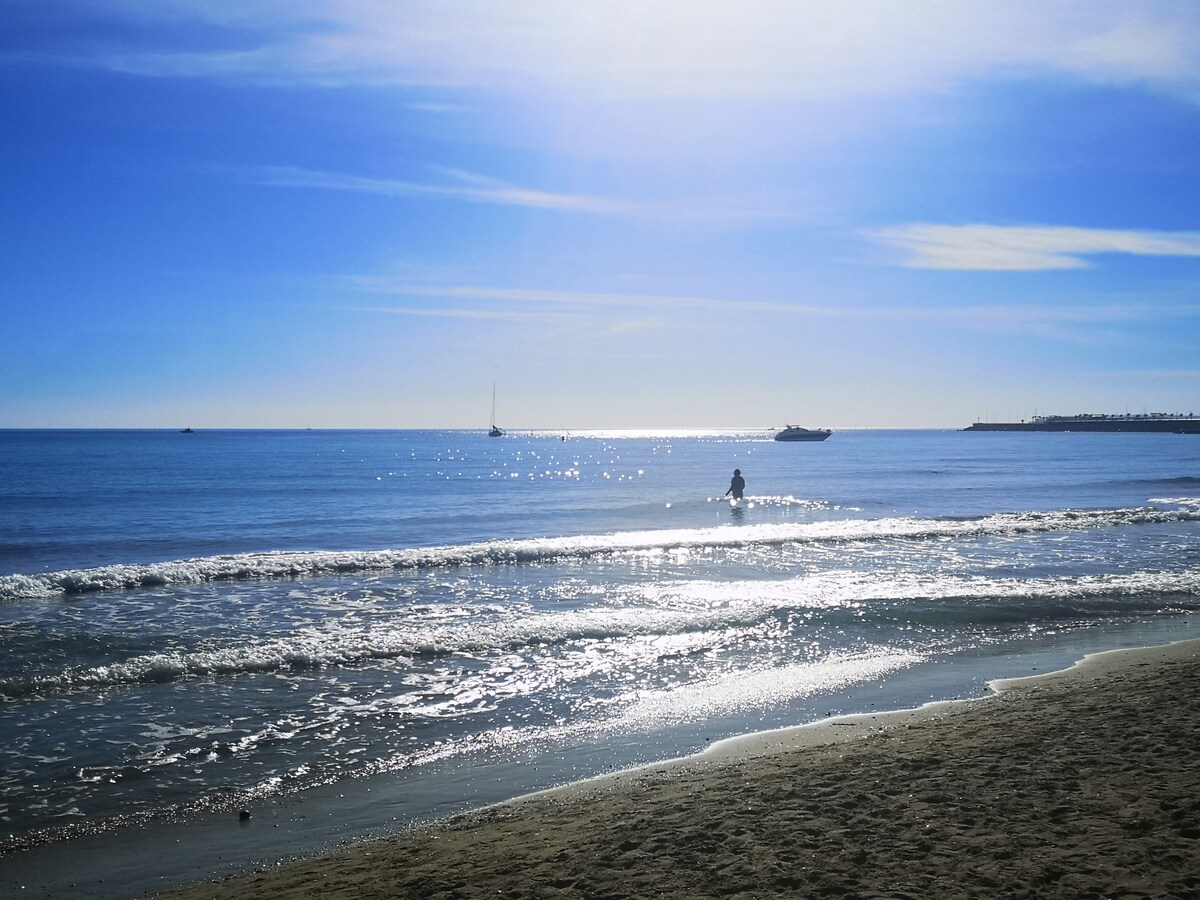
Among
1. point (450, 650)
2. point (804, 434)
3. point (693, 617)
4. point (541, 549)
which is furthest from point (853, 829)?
point (804, 434)

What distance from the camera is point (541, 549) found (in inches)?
1025

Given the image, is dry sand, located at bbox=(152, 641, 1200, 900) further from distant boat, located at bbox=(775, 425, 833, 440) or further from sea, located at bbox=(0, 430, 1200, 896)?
distant boat, located at bbox=(775, 425, 833, 440)

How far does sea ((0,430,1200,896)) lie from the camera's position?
7.84 metres

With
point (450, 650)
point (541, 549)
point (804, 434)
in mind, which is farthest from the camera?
point (804, 434)

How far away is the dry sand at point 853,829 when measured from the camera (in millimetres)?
5133

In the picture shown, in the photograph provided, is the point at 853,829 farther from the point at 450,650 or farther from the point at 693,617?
the point at 693,617

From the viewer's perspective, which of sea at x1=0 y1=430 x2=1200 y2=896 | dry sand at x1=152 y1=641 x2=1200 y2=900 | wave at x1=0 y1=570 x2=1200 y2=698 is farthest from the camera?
wave at x1=0 y1=570 x2=1200 y2=698

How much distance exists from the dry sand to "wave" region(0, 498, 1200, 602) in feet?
55.3

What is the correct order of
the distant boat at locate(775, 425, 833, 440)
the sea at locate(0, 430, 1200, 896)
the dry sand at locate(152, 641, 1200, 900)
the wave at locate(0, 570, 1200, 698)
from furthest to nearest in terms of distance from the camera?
the distant boat at locate(775, 425, 833, 440) → the wave at locate(0, 570, 1200, 698) → the sea at locate(0, 430, 1200, 896) → the dry sand at locate(152, 641, 1200, 900)

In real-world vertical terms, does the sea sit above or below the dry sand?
below

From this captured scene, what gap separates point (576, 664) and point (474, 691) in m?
1.92

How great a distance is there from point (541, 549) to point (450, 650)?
12.4 meters

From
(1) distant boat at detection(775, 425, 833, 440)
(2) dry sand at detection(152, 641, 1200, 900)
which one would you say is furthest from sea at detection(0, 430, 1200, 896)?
(1) distant boat at detection(775, 425, 833, 440)

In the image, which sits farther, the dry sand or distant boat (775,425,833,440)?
distant boat (775,425,833,440)
